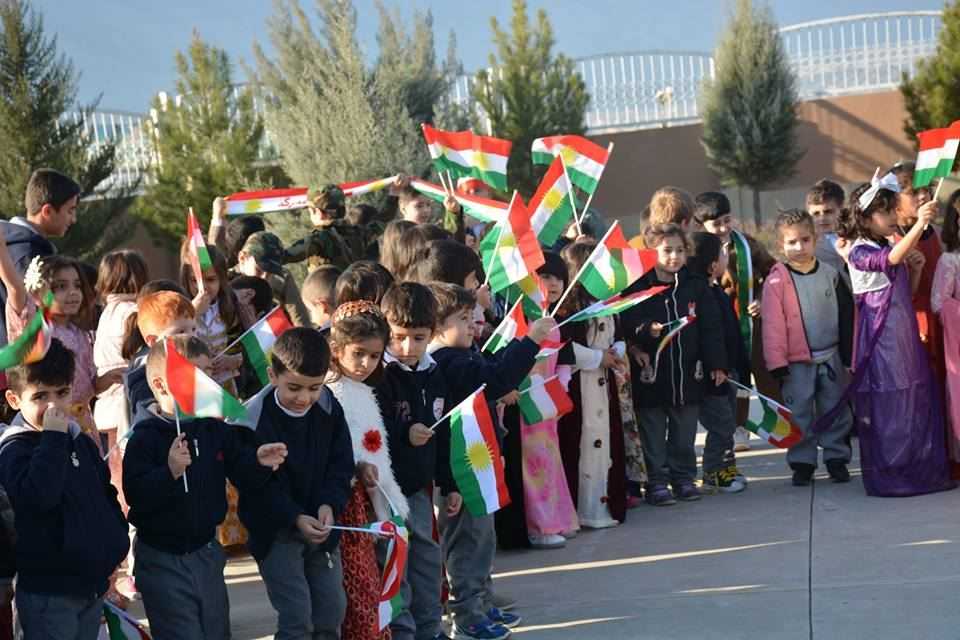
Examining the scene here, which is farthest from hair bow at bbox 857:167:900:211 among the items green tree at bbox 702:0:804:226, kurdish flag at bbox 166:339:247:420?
green tree at bbox 702:0:804:226

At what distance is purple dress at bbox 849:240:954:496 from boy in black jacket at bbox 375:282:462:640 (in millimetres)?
3052

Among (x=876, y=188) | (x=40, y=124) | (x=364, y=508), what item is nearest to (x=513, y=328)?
(x=364, y=508)

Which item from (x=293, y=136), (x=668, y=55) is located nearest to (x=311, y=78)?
(x=293, y=136)

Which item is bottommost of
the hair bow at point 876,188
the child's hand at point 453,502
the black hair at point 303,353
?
the child's hand at point 453,502

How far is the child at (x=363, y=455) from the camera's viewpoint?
480 centimetres

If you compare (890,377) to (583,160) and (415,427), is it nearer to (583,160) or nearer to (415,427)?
(583,160)

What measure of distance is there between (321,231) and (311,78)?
39.0 feet

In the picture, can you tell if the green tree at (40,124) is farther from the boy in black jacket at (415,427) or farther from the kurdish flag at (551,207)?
the boy in black jacket at (415,427)

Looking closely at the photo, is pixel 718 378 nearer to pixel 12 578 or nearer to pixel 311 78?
pixel 12 578

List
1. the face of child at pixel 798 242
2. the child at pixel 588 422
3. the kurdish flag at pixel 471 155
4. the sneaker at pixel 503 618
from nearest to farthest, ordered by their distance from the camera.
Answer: the sneaker at pixel 503 618, the child at pixel 588 422, the face of child at pixel 798 242, the kurdish flag at pixel 471 155

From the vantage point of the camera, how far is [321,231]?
25.9ft

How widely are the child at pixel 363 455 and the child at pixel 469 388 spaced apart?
42 cm

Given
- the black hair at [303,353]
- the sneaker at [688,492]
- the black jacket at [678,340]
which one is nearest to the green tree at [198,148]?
the black jacket at [678,340]

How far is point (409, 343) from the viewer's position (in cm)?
507
